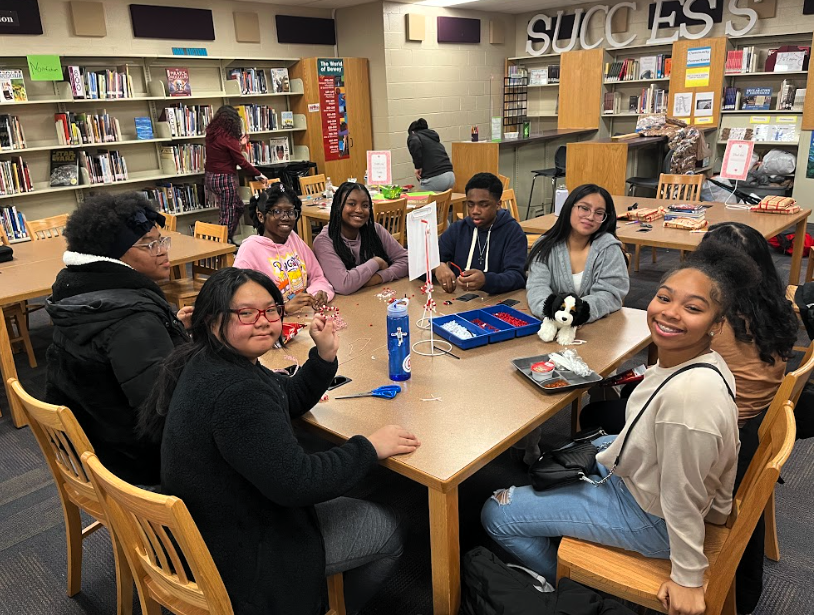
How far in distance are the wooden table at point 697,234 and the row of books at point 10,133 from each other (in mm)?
4381

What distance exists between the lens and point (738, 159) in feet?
13.6

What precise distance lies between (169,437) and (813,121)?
24.8 feet

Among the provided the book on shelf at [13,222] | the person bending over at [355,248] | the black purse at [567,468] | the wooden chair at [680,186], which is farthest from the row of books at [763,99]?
the book on shelf at [13,222]

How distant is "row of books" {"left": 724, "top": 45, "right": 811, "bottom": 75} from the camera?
6.73 meters

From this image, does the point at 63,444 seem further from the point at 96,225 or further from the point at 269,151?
the point at 269,151

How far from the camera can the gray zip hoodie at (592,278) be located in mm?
2314

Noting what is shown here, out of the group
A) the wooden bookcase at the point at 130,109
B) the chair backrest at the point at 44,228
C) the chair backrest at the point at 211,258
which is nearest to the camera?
the chair backrest at the point at 211,258

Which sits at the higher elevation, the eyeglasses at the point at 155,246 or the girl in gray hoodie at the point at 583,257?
the eyeglasses at the point at 155,246

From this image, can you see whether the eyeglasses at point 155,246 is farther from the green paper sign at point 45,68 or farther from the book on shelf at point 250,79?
the book on shelf at point 250,79

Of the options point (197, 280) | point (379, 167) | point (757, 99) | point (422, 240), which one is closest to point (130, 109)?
point (379, 167)

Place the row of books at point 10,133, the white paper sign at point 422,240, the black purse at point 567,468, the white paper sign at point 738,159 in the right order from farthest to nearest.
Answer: the row of books at point 10,133, the white paper sign at point 738,159, the white paper sign at point 422,240, the black purse at point 567,468

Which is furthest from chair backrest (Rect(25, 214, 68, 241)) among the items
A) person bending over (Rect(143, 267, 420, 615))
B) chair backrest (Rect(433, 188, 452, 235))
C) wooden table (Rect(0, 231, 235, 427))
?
person bending over (Rect(143, 267, 420, 615))

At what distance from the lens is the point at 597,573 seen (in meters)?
1.42

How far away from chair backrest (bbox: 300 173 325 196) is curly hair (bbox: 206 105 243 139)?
0.80 metres
